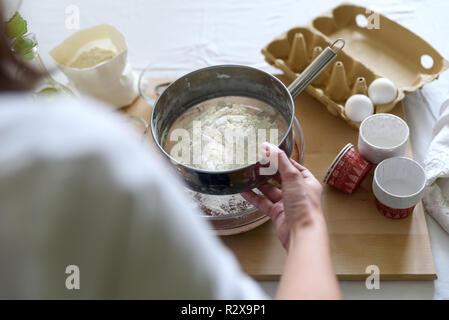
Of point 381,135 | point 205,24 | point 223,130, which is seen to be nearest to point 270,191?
point 223,130

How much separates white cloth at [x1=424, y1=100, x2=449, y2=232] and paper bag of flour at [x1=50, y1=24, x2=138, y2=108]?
23.7 inches

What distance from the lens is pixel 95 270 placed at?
0.31 metres

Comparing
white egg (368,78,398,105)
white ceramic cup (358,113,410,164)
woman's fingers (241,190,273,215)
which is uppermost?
white egg (368,78,398,105)

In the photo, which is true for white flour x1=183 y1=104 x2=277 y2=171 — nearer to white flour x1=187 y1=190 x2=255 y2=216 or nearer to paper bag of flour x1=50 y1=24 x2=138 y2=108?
white flour x1=187 y1=190 x2=255 y2=216

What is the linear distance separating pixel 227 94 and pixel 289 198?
302 mm

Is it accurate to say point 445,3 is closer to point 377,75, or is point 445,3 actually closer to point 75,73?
point 377,75

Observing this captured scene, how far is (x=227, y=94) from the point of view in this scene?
2.77ft

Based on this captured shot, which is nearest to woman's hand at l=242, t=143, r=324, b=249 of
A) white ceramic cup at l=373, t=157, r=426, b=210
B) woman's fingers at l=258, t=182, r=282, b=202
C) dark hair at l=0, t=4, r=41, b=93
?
woman's fingers at l=258, t=182, r=282, b=202

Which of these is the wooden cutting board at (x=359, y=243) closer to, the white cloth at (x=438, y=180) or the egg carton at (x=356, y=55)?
the white cloth at (x=438, y=180)

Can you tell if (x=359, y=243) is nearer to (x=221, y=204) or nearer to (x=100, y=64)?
(x=221, y=204)

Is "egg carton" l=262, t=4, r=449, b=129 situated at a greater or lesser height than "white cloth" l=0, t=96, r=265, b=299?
lesser

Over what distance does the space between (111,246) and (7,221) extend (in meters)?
0.07

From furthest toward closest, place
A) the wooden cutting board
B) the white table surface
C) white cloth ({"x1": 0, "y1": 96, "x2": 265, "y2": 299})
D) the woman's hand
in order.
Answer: the white table surface
the wooden cutting board
the woman's hand
white cloth ({"x1": 0, "y1": 96, "x2": 265, "y2": 299})

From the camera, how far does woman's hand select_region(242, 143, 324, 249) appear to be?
1.91 feet
